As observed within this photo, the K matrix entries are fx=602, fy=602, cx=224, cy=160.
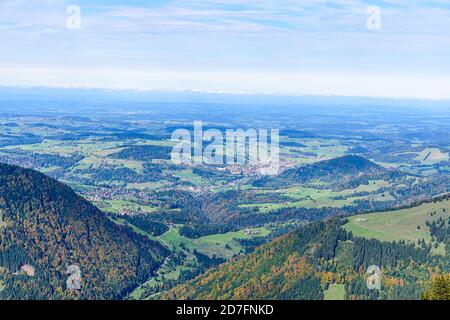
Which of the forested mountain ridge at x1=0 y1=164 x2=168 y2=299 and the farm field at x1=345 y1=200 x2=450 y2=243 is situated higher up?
the farm field at x1=345 y1=200 x2=450 y2=243

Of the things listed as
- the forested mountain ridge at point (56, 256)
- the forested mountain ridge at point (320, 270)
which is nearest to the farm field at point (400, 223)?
the forested mountain ridge at point (320, 270)

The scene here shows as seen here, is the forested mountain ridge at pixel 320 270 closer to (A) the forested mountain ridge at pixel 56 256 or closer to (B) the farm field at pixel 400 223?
(B) the farm field at pixel 400 223

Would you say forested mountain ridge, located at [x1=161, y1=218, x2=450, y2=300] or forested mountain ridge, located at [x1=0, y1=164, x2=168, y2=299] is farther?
forested mountain ridge, located at [x1=0, y1=164, x2=168, y2=299]

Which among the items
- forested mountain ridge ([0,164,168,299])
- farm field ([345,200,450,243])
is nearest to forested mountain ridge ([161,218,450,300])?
farm field ([345,200,450,243])

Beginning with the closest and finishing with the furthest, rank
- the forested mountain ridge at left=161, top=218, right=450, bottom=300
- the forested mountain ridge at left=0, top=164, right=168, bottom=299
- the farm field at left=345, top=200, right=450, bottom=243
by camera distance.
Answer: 1. the forested mountain ridge at left=161, top=218, right=450, bottom=300
2. the forested mountain ridge at left=0, top=164, right=168, bottom=299
3. the farm field at left=345, top=200, right=450, bottom=243

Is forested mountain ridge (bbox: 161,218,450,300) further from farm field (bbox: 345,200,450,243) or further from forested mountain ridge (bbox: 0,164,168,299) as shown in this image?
forested mountain ridge (bbox: 0,164,168,299)

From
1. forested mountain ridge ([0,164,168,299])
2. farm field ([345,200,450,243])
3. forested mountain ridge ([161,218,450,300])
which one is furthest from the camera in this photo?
farm field ([345,200,450,243])

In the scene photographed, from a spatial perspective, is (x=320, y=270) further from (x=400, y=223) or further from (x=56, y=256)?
(x=56, y=256)
